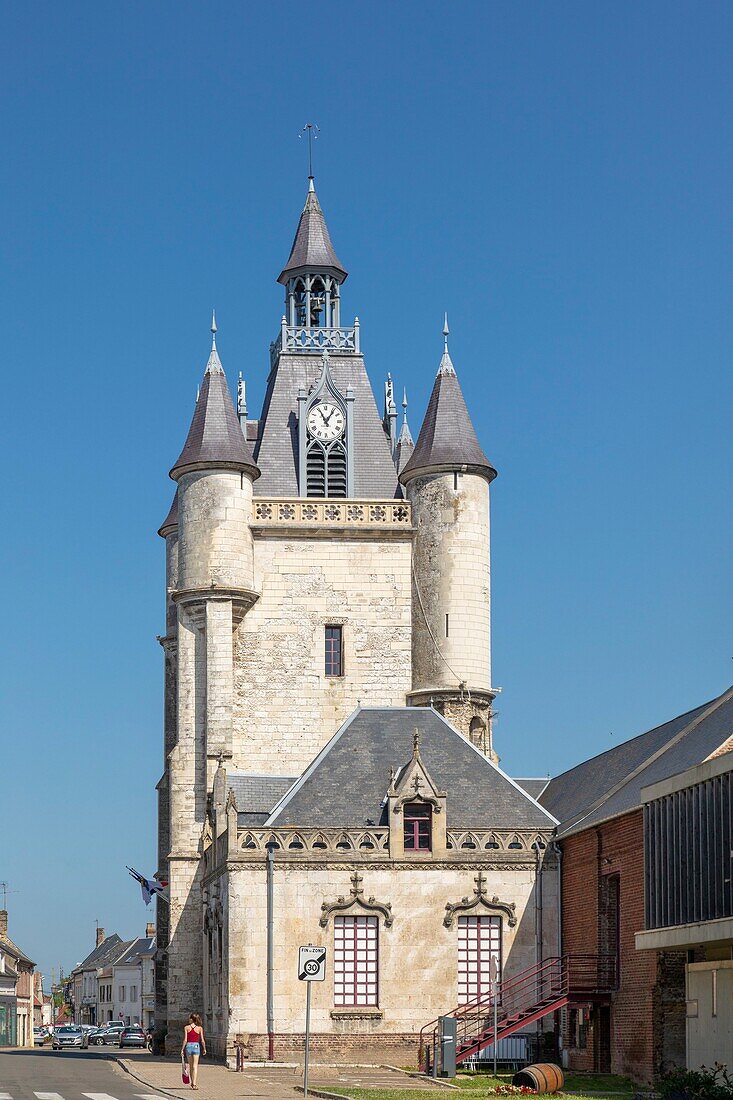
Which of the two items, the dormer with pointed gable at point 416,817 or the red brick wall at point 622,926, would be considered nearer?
the red brick wall at point 622,926

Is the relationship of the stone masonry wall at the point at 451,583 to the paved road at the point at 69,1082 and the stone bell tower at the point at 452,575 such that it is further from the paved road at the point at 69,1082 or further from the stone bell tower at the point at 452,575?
the paved road at the point at 69,1082

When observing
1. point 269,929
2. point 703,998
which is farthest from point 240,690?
point 703,998

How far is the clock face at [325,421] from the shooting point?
56.6 metres

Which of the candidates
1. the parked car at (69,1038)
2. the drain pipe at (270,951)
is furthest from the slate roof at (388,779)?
the parked car at (69,1038)

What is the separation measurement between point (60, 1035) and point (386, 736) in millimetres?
39191

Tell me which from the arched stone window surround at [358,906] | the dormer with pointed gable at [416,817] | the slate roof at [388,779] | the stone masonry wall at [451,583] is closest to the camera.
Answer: the arched stone window surround at [358,906]

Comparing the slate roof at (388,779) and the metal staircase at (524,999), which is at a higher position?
the slate roof at (388,779)

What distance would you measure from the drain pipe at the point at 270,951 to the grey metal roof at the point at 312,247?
87.7ft

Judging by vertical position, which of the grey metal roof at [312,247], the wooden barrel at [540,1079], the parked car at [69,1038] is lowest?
the parked car at [69,1038]

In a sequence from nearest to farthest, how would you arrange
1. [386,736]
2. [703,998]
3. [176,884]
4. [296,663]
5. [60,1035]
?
[703,998] → [386,736] → [176,884] → [296,663] → [60,1035]

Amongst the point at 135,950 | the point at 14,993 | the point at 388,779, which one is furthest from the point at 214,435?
the point at 135,950

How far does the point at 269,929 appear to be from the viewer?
39812 millimetres

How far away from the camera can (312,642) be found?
53594mm

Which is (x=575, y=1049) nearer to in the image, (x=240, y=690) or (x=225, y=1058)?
(x=225, y=1058)
